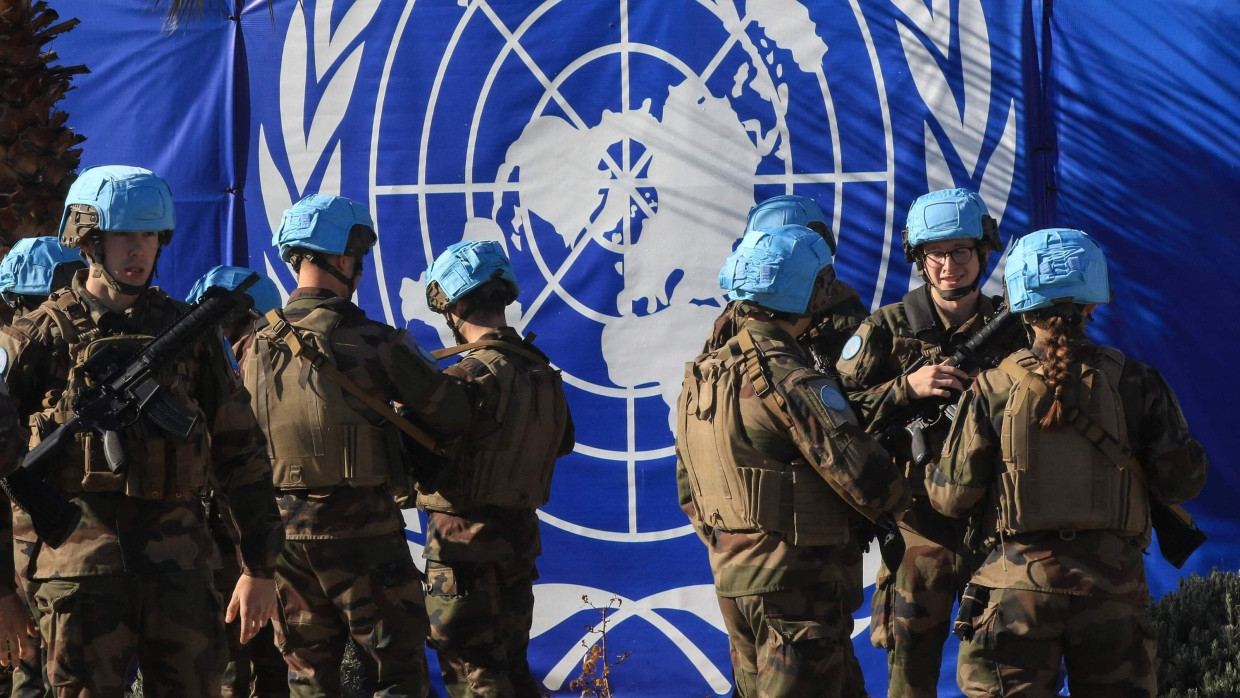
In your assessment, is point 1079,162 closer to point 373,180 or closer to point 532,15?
point 532,15

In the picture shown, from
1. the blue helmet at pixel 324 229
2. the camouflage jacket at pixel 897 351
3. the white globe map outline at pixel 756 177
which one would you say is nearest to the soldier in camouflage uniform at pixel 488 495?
the blue helmet at pixel 324 229

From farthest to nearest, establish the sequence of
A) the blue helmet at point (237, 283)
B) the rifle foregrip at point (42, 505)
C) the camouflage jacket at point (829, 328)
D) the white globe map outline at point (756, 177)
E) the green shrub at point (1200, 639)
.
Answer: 1. the white globe map outline at point (756, 177)
2. the blue helmet at point (237, 283)
3. the camouflage jacket at point (829, 328)
4. the green shrub at point (1200, 639)
5. the rifle foregrip at point (42, 505)

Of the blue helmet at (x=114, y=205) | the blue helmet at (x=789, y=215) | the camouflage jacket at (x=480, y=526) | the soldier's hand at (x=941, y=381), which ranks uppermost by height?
the blue helmet at (x=789, y=215)

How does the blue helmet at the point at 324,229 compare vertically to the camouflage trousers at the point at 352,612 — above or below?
above

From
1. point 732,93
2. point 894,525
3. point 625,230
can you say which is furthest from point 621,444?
point 894,525

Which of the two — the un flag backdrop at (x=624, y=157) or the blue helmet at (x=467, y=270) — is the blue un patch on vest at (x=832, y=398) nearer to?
the blue helmet at (x=467, y=270)

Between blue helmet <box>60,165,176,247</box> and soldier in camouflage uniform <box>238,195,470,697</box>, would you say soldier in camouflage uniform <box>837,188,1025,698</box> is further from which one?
blue helmet <box>60,165,176,247</box>

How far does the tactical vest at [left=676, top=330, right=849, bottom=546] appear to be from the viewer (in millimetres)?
3920

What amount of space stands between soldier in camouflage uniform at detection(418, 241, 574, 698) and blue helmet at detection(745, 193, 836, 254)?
127 centimetres

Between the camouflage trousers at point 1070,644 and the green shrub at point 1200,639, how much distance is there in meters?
1.33

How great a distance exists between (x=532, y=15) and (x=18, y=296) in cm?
254

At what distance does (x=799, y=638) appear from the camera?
12.8 feet

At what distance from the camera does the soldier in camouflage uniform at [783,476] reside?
12.6ft

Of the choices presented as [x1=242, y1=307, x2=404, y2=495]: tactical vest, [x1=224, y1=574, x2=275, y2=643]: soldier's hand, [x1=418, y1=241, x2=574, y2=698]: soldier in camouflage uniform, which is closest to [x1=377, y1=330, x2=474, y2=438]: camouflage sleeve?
[x1=242, y1=307, x2=404, y2=495]: tactical vest
